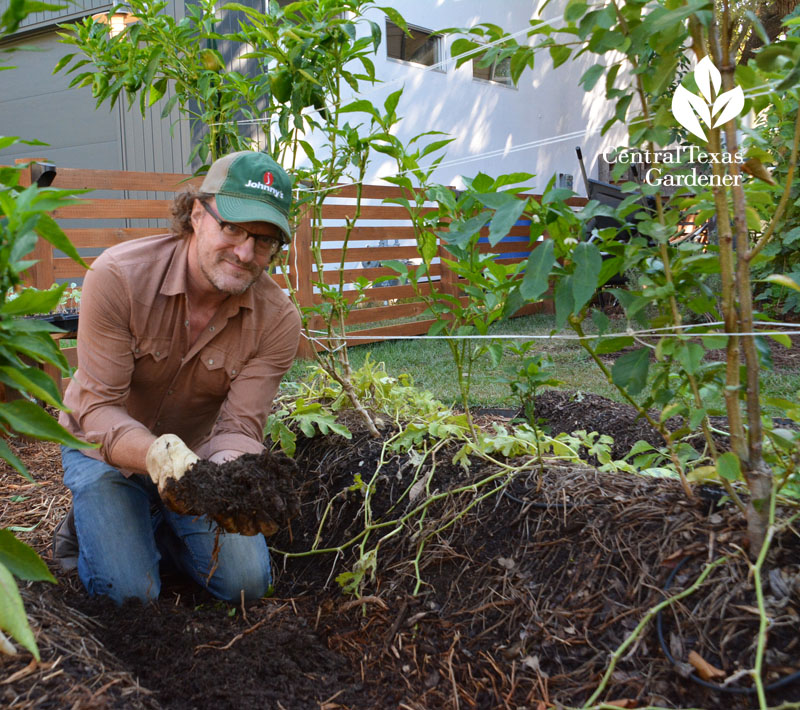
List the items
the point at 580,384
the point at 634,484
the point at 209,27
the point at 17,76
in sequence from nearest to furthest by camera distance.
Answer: the point at 634,484, the point at 209,27, the point at 580,384, the point at 17,76

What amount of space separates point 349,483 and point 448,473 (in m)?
0.42

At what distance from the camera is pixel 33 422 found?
1191 mm

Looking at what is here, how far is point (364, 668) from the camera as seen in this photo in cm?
195

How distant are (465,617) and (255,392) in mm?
1027

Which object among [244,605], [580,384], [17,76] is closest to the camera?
[244,605]

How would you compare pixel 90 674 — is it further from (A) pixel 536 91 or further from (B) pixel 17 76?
(A) pixel 536 91

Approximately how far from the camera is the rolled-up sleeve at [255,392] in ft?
7.86

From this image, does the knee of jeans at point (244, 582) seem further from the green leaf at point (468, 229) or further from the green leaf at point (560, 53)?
the green leaf at point (560, 53)

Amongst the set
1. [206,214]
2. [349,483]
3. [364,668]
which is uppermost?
[206,214]

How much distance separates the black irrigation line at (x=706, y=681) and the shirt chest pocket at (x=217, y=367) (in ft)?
5.04

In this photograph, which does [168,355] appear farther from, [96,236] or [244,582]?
[96,236]

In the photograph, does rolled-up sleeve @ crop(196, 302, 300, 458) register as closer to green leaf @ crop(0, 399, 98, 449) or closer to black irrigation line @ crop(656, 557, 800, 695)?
green leaf @ crop(0, 399, 98, 449)

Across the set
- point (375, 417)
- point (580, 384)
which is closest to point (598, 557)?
point (375, 417)

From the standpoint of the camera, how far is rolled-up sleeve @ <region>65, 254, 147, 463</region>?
7.21 ft
